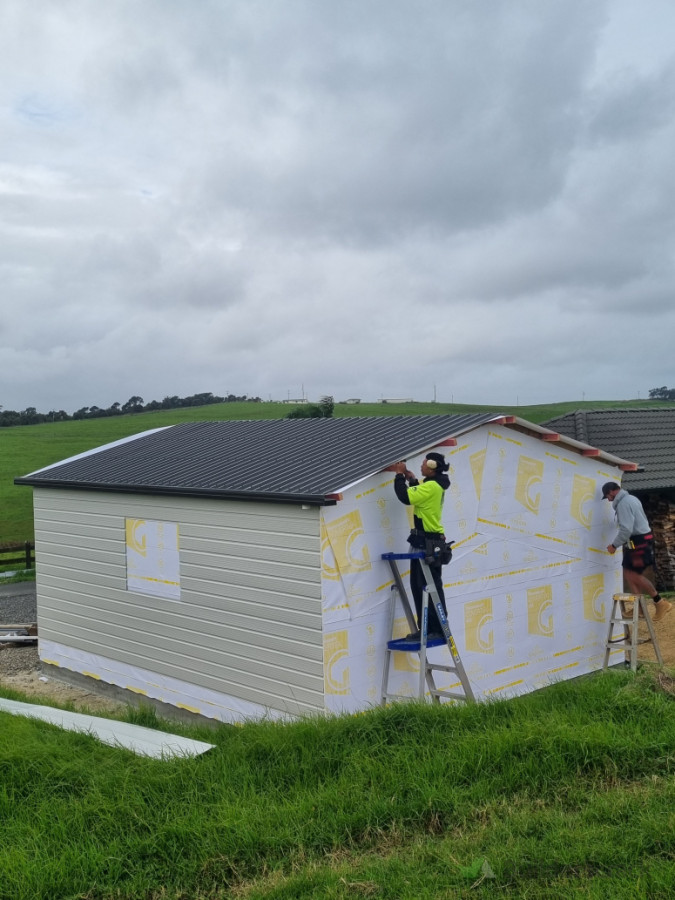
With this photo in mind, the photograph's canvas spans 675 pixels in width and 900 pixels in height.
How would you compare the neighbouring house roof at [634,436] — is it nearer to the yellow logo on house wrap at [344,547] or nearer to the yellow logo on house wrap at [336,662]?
the yellow logo on house wrap at [344,547]

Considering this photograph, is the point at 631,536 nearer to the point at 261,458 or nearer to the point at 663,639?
the point at 663,639

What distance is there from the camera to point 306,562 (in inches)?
342

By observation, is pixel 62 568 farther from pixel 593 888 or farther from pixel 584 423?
pixel 584 423

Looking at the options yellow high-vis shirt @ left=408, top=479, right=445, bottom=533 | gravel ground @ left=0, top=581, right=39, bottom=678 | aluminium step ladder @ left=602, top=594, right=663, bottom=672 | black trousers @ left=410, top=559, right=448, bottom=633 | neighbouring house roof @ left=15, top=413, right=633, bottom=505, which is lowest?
gravel ground @ left=0, top=581, right=39, bottom=678

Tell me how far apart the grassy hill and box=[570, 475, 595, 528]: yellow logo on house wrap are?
25917 mm

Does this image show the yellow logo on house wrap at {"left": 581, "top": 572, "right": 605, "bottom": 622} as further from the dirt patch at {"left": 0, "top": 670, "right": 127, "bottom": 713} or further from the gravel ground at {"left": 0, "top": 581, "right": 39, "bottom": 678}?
the gravel ground at {"left": 0, "top": 581, "right": 39, "bottom": 678}

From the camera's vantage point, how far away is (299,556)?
8.79 metres

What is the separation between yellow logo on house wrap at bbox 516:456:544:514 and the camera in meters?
11.0

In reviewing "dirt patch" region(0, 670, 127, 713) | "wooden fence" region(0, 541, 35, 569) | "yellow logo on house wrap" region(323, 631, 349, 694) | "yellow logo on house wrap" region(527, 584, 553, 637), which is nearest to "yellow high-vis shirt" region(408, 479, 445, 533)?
"yellow logo on house wrap" region(323, 631, 349, 694)

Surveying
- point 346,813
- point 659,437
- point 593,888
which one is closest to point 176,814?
point 346,813

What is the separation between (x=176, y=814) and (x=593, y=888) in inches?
97.4

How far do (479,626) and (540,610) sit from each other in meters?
1.33

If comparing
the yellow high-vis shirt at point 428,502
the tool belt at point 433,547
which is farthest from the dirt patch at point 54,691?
the yellow high-vis shirt at point 428,502

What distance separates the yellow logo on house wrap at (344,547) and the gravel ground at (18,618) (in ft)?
24.8
